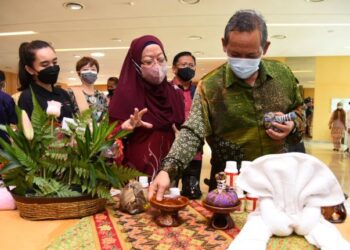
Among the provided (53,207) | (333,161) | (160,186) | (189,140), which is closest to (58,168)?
(53,207)

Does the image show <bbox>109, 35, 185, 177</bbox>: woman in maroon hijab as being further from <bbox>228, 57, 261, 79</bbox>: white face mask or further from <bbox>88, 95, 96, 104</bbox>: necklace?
<bbox>88, 95, 96, 104</bbox>: necklace

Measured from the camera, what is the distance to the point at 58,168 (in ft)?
3.80

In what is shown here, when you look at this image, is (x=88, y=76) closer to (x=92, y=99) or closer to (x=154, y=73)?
(x=92, y=99)

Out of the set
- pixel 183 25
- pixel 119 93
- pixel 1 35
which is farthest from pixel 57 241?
pixel 1 35

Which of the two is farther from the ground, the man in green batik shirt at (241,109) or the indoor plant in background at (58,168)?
the man in green batik shirt at (241,109)

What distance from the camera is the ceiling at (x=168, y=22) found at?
493 centimetres

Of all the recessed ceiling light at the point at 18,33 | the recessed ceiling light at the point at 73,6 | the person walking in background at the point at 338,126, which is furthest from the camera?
the person walking in background at the point at 338,126

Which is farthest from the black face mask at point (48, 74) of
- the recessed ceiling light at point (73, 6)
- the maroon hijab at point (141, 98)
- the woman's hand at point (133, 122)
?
the recessed ceiling light at point (73, 6)

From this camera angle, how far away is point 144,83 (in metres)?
1.72

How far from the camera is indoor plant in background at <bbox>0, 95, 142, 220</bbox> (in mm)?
1113

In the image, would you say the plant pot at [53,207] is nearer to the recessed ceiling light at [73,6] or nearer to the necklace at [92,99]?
the necklace at [92,99]

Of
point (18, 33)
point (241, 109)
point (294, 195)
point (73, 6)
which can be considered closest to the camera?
point (294, 195)

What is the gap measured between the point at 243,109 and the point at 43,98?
121cm

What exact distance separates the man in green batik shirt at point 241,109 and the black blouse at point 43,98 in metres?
0.83
